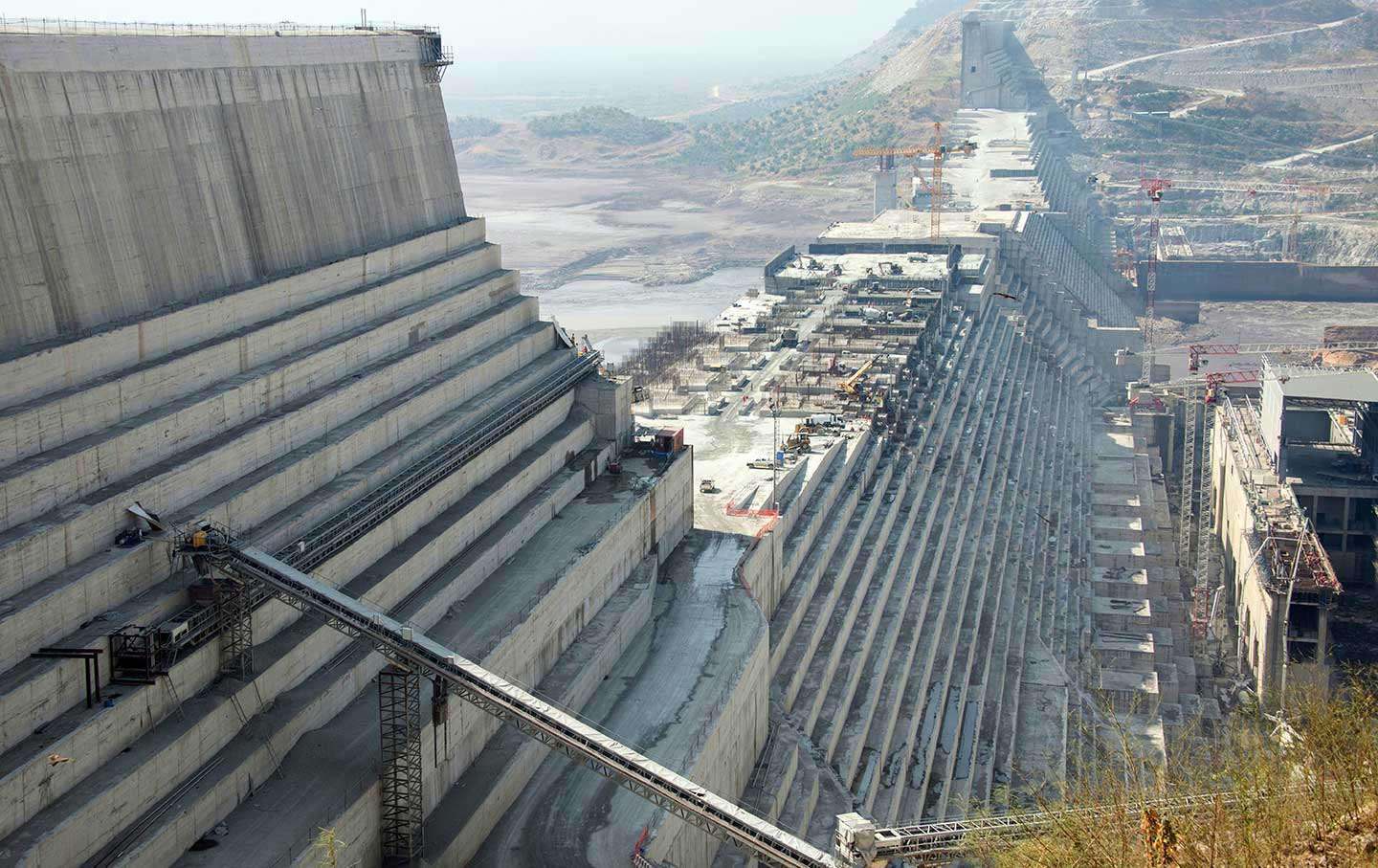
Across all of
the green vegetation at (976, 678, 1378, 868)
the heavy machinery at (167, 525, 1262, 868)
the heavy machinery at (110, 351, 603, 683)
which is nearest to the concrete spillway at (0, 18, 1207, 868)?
the heavy machinery at (110, 351, 603, 683)

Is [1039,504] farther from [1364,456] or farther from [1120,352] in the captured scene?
[1120,352]

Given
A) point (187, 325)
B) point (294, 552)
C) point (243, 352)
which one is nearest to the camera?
point (294, 552)

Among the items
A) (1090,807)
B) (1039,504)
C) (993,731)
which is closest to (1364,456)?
(1039,504)

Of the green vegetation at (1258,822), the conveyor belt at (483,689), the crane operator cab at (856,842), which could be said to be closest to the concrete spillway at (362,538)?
the conveyor belt at (483,689)

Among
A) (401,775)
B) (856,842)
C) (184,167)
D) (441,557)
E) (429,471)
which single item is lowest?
(856,842)

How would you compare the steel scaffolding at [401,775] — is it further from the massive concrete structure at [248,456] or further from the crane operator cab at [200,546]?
the crane operator cab at [200,546]

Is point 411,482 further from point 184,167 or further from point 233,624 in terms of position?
point 184,167

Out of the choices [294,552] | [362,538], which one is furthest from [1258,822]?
[362,538]

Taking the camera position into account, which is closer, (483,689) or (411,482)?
(483,689)
